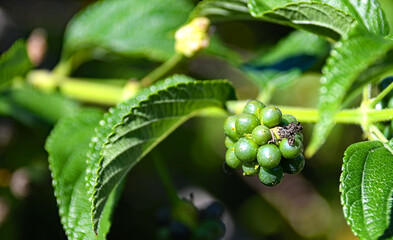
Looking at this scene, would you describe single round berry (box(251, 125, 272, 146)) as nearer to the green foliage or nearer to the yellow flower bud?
the green foliage

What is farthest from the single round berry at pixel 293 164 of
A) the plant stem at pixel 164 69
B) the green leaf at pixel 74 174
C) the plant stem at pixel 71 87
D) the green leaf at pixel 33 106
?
the plant stem at pixel 71 87

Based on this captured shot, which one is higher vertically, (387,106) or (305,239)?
(387,106)

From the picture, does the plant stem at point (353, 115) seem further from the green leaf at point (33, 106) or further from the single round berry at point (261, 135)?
the green leaf at point (33, 106)

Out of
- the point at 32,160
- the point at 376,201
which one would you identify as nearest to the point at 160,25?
the point at 32,160

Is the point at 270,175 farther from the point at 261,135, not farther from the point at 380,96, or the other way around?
the point at 380,96

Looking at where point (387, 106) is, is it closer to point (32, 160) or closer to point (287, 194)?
point (32, 160)

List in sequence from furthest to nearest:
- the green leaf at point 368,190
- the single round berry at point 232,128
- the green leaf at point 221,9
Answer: the green leaf at point 221,9, the single round berry at point 232,128, the green leaf at point 368,190
